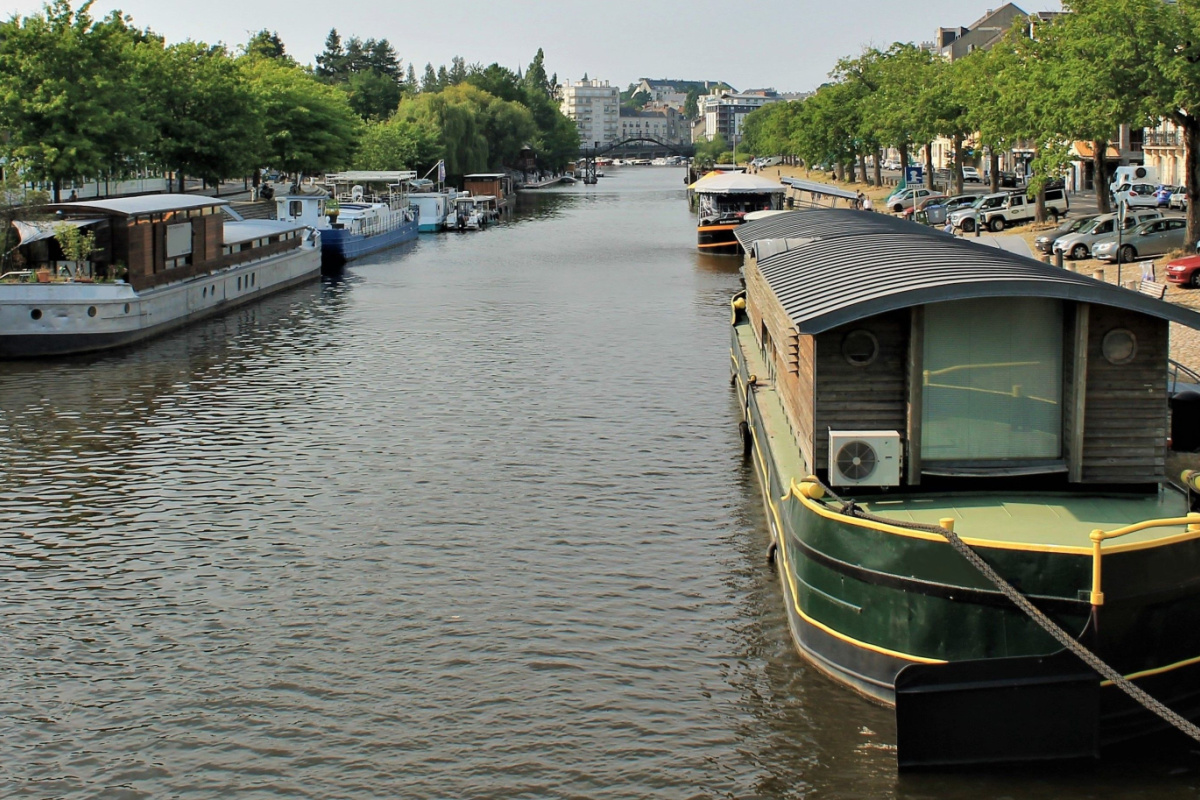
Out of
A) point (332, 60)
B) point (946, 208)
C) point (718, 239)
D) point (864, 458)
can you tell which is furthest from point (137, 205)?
point (332, 60)

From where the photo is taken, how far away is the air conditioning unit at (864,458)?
13758 millimetres

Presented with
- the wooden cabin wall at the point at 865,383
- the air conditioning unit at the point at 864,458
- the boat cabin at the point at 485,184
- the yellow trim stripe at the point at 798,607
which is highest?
the boat cabin at the point at 485,184

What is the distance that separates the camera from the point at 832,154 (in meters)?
110

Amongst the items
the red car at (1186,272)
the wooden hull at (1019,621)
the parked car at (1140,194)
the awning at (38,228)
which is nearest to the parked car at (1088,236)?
the red car at (1186,272)

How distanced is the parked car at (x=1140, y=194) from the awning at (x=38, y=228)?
4483 cm

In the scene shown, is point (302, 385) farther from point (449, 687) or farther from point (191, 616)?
point (449, 687)

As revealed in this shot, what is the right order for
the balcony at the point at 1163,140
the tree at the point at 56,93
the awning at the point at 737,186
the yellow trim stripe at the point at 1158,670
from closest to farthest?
1. the yellow trim stripe at the point at 1158,670
2. the tree at the point at 56,93
3. the awning at the point at 737,186
4. the balcony at the point at 1163,140

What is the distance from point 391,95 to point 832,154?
69141mm

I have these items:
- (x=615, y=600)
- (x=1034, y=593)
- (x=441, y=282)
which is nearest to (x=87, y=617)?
(x=615, y=600)

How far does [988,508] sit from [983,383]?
1.26 m

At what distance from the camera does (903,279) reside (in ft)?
46.9

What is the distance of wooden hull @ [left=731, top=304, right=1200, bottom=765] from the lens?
11453mm

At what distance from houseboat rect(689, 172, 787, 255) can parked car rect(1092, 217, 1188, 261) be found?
79.3ft

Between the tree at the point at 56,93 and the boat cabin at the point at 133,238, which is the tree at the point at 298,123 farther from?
the boat cabin at the point at 133,238
